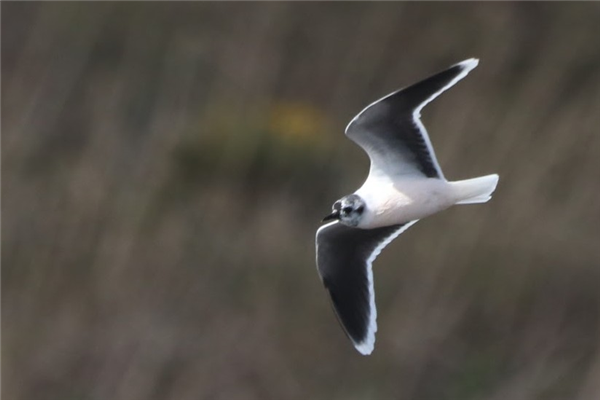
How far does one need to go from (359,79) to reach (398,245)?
1432 millimetres

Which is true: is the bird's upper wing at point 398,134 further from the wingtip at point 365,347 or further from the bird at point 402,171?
the wingtip at point 365,347

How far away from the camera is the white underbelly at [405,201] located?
10.9ft

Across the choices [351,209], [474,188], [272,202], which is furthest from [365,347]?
[272,202]

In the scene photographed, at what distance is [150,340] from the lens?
613 centimetres

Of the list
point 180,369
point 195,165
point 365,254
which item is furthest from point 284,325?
point 365,254

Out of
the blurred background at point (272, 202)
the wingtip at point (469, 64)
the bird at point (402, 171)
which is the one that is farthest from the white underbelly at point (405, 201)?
the blurred background at point (272, 202)

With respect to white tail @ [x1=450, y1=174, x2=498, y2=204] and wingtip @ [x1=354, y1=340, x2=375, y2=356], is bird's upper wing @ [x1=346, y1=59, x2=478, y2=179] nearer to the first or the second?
white tail @ [x1=450, y1=174, x2=498, y2=204]

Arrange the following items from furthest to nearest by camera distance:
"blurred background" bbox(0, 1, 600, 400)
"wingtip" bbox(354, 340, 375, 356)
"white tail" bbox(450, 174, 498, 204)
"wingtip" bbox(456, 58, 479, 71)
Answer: "blurred background" bbox(0, 1, 600, 400)
"wingtip" bbox(354, 340, 375, 356)
"white tail" bbox(450, 174, 498, 204)
"wingtip" bbox(456, 58, 479, 71)

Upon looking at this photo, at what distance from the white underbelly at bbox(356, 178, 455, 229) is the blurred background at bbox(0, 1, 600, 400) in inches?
89.7

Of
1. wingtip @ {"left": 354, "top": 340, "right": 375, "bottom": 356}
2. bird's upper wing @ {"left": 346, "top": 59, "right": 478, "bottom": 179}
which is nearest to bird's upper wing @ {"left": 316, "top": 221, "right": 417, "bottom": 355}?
wingtip @ {"left": 354, "top": 340, "right": 375, "bottom": 356}

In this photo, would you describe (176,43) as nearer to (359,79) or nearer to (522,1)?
(359,79)

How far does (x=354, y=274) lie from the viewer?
3762mm

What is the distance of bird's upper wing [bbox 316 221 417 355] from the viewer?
3744 mm

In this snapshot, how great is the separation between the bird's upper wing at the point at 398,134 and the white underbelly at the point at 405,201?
0.06 m
